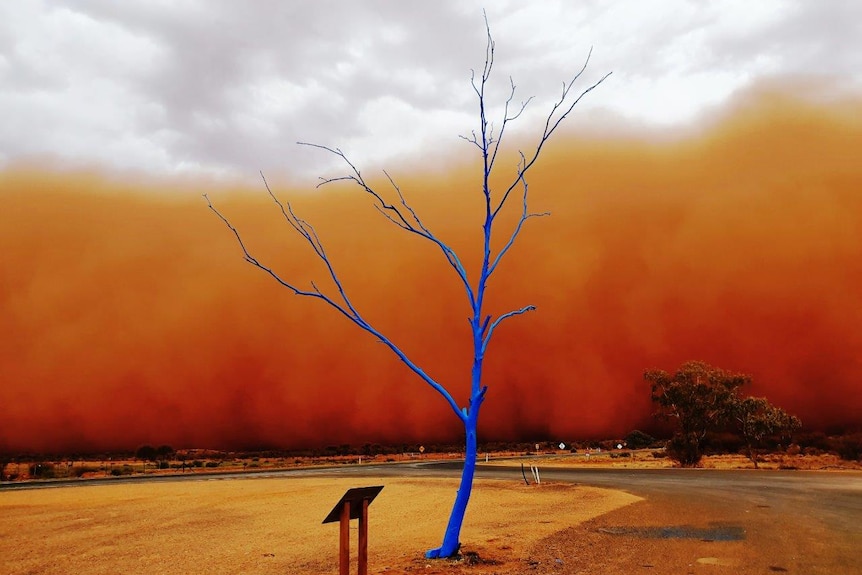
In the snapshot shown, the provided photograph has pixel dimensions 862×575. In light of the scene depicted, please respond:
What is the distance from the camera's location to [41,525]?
2009 centimetres

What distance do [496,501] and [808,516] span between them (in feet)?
33.3


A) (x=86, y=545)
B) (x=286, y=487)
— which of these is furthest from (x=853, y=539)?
(x=286, y=487)

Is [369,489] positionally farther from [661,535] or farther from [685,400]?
[685,400]

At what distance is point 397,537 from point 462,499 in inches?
166

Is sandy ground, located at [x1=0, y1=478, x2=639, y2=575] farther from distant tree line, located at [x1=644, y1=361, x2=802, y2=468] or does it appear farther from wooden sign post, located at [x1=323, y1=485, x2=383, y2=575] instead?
distant tree line, located at [x1=644, y1=361, x2=802, y2=468]

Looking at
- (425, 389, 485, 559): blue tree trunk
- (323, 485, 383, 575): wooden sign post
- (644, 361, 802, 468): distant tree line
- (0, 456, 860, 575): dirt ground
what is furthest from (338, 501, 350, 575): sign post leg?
(644, 361, 802, 468): distant tree line

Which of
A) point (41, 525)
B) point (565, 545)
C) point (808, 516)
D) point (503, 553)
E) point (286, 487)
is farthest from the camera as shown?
point (286, 487)

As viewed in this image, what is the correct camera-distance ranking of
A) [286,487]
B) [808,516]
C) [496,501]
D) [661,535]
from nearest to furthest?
[661,535], [808,516], [496,501], [286,487]

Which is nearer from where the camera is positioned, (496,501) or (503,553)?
(503,553)

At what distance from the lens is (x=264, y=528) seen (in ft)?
57.7

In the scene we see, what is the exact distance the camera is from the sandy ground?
39.8ft

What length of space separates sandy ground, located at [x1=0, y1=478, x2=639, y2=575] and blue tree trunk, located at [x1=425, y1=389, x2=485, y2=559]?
1.26 feet

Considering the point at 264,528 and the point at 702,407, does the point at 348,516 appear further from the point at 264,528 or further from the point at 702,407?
the point at 702,407

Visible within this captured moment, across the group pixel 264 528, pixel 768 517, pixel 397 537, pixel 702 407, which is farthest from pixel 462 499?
pixel 702 407
